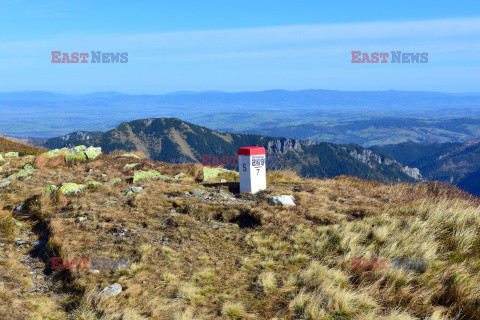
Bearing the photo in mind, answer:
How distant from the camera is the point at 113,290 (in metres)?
6.43

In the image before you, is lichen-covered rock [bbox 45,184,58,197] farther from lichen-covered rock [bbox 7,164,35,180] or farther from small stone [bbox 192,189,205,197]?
small stone [bbox 192,189,205,197]

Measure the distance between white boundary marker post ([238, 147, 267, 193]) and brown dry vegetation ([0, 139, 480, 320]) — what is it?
72 centimetres

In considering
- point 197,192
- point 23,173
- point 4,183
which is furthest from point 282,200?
point 23,173

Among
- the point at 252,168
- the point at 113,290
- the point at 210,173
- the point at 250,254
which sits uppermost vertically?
the point at 252,168

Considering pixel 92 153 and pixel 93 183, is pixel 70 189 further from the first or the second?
pixel 92 153

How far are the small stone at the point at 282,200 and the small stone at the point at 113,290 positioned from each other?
567 centimetres

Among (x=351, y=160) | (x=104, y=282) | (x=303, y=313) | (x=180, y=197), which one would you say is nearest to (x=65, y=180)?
(x=180, y=197)

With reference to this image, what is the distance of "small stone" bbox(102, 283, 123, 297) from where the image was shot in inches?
248

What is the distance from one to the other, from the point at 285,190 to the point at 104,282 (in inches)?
292

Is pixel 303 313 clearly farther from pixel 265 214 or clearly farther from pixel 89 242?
pixel 89 242

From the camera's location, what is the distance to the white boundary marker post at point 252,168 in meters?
12.2

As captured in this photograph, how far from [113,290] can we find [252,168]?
7024 millimetres

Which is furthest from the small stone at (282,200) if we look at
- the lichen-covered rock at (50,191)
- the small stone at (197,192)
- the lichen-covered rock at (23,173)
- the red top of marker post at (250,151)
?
the lichen-covered rock at (23,173)

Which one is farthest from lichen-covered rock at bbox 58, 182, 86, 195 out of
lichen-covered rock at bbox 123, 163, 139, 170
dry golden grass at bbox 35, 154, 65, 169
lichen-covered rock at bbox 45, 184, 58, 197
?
dry golden grass at bbox 35, 154, 65, 169
